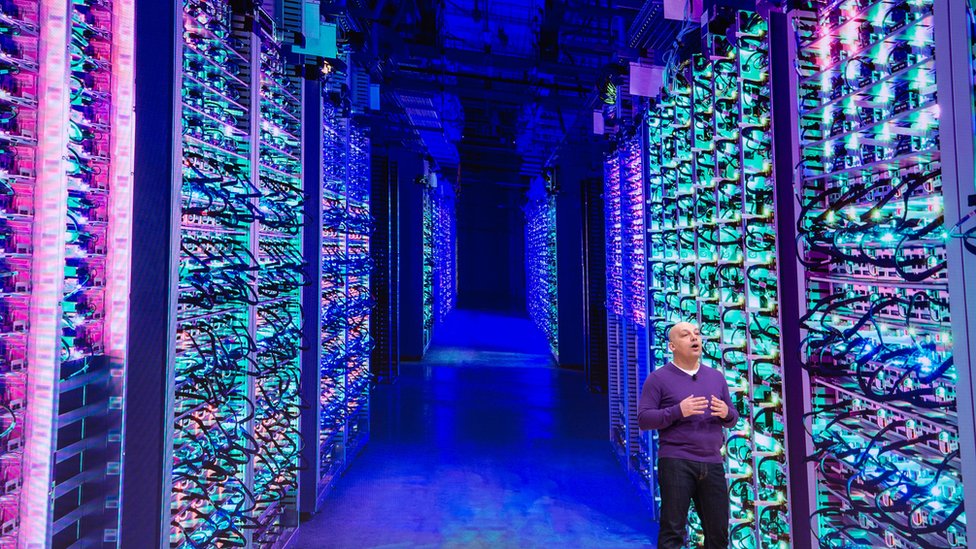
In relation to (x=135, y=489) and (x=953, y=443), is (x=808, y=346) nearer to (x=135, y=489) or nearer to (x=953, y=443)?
(x=953, y=443)

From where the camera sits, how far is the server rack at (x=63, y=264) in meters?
1.77

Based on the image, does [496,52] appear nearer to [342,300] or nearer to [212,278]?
[342,300]

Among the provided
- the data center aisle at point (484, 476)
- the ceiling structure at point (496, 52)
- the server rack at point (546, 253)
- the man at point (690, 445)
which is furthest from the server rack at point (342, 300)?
the server rack at point (546, 253)

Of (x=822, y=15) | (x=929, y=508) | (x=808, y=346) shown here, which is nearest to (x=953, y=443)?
(x=929, y=508)

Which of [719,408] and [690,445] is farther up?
[719,408]

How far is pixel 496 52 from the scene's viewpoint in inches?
323

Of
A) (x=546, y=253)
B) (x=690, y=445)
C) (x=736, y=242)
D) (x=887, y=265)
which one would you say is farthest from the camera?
(x=546, y=253)

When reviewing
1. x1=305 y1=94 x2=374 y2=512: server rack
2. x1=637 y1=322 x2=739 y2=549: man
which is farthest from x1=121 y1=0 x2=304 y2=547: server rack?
x1=637 y1=322 x2=739 y2=549: man

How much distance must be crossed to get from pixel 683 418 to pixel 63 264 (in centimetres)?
258

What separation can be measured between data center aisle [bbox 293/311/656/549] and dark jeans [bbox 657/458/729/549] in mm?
1182

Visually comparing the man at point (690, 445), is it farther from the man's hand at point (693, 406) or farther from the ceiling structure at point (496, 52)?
the ceiling structure at point (496, 52)

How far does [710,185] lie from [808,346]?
117cm

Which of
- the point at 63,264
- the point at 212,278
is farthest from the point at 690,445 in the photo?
the point at 63,264

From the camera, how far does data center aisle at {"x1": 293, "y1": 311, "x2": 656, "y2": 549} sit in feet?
13.3
